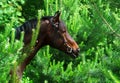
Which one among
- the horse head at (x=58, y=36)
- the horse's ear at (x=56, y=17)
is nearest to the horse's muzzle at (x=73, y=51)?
the horse head at (x=58, y=36)

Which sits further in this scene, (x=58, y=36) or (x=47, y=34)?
(x=58, y=36)

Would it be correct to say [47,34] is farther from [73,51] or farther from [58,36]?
[73,51]

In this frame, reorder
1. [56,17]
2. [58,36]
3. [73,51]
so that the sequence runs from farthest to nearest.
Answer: [73,51] → [58,36] → [56,17]

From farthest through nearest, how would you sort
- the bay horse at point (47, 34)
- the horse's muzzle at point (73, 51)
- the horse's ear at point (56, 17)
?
1. the horse's muzzle at point (73, 51)
2. the horse's ear at point (56, 17)
3. the bay horse at point (47, 34)

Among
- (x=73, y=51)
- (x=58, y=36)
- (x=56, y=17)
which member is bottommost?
(x=73, y=51)

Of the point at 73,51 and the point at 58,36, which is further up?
the point at 58,36

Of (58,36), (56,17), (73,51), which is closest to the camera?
(56,17)

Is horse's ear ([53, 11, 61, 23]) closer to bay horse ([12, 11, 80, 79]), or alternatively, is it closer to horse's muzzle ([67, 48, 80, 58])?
bay horse ([12, 11, 80, 79])

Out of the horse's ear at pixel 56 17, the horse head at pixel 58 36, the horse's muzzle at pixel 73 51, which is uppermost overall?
the horse's ear at pixel 56 17

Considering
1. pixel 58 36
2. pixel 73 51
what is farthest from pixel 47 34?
pixel 73 51

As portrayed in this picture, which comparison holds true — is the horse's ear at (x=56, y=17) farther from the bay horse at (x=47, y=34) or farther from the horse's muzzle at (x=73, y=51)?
the horse's muzzle at (x=73, y=51)

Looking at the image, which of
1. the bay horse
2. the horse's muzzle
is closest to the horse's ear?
the bay horse

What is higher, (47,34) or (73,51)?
(47,34)

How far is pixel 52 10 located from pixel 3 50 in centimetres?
393
